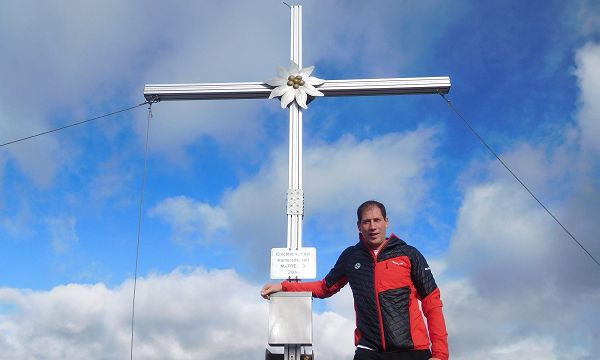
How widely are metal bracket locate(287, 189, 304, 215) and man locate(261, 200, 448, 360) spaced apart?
4.77 feet

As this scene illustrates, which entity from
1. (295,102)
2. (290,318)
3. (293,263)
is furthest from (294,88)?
(290,318)

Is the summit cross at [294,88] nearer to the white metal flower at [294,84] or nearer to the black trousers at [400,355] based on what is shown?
the white metal flower at [294,84]

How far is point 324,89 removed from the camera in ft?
19.7

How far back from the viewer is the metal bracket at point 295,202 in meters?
5.35

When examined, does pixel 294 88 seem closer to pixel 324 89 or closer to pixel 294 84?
pixel 294 84

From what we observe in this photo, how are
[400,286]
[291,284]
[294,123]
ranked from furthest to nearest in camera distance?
[294,123] < [291,284] < [400,286]

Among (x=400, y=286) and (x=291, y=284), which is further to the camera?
(x=291, y=284)

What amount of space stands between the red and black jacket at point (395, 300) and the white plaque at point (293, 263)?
1218 millimetres

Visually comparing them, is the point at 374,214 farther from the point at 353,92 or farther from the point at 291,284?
the point at 353,92

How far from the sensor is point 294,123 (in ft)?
19.3

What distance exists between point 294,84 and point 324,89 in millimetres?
355

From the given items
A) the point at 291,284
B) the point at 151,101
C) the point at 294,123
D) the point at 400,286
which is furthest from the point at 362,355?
the point at 151,101

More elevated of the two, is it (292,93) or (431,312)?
(292,93)

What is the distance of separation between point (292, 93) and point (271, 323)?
2605 millimetres
